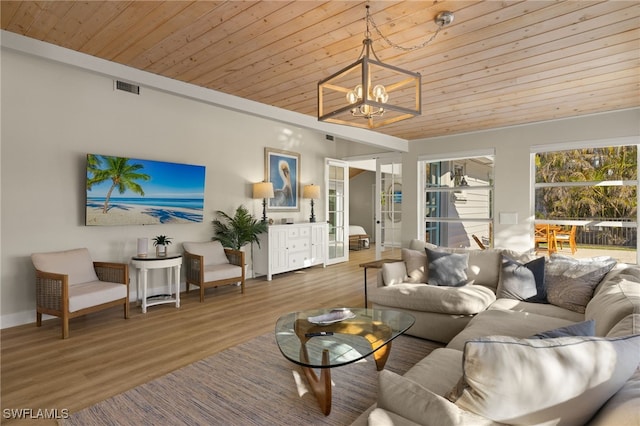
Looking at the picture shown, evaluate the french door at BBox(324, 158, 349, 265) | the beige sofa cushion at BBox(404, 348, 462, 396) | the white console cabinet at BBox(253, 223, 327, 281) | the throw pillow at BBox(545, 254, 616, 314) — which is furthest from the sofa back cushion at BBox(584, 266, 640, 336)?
the french door at BBox(324, 158, 349, 265)

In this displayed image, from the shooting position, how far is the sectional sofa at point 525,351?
1060 mm

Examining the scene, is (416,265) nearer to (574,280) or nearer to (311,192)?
(574,280)

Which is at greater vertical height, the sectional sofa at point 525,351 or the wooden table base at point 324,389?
the sectional sofa at point 525,351

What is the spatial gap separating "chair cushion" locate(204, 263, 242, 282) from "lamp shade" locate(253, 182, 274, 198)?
1.36 m

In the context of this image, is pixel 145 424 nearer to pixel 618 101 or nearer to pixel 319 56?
pixel 319 56

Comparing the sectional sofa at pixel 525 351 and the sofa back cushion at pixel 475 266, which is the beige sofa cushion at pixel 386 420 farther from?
the sofa back cushion at pixel 475 266

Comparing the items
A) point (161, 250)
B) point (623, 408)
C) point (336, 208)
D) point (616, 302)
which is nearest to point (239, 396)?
point (623, 408)

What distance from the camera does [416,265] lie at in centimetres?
397

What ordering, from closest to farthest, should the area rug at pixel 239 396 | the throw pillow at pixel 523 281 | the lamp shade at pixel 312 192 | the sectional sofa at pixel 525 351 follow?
the sectional sofa at pixel 525 351, the area rug at pixel 239 396, the throw pillow at pixel 523 281, the lamp shade at pixel 312 192

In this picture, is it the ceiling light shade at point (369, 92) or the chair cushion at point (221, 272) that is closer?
the ceiling light shade at point (369, 92)

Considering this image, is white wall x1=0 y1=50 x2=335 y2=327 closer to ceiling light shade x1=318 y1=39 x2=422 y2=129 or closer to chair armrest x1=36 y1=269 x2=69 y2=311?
chair armrest x1=36 y1=269 x2=69 y2=311

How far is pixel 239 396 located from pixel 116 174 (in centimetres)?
325

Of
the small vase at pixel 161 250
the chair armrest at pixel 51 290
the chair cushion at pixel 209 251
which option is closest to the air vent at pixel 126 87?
the small vase at pixel 161 250

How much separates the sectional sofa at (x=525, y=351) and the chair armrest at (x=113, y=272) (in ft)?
8.96
